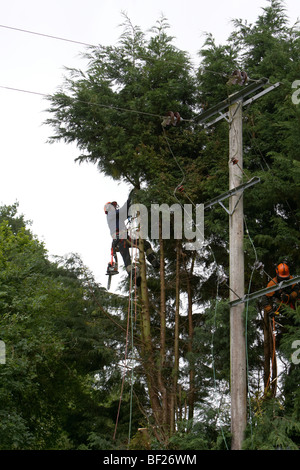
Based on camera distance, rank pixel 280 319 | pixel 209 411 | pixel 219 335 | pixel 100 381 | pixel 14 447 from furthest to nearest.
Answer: pixel 14 447, pixel 100 381, pixel 280 319, pixel 219 335, pixel 209 411

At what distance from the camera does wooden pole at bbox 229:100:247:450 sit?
9859mm

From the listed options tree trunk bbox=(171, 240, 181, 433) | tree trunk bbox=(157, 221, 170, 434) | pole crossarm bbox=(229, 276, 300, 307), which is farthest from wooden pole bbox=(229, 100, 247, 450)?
tree trunk bbox=(171, 240, 181, 433)

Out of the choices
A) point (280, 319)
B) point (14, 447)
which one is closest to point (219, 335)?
point (280, 319)

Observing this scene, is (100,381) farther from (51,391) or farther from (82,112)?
(82,112)

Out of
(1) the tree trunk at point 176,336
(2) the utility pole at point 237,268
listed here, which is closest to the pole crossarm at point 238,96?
(2) the utility pole at point 237,268

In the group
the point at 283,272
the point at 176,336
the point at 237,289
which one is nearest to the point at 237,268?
the point at 237,289

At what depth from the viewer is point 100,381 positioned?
15820 mm

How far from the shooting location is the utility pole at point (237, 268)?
987 centimetres

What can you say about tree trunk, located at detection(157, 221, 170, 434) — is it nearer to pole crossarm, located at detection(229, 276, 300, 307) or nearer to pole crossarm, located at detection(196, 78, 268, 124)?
pole crossarm, located at detection(229, 276, 300, 307)

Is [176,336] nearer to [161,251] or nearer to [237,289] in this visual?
[161,251]

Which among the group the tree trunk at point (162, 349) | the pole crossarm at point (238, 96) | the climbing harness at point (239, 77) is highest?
the climbing harness at point (239, 77)

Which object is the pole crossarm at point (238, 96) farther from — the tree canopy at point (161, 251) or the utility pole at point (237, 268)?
the tree canopy at point (161, 251)

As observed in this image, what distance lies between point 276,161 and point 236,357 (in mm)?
4455
